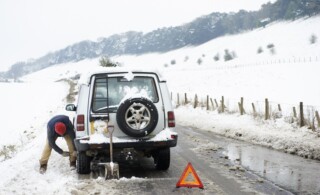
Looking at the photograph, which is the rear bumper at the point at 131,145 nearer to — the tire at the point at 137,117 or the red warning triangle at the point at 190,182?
the tire at the point at 137,117

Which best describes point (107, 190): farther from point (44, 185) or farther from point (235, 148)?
point (235, 148)

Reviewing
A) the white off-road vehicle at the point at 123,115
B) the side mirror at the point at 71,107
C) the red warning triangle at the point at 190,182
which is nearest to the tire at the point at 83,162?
the white off-road vehicle at the point at 123,115

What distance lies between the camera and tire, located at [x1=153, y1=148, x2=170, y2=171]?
→ 26.7 ft

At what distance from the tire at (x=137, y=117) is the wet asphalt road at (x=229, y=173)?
0.96 meters

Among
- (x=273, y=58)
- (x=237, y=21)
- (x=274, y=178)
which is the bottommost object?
(x=274, y=178)

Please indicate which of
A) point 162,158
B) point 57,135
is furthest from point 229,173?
point 57,135

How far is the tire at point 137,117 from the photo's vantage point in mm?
7184

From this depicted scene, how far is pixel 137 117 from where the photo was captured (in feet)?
23.9

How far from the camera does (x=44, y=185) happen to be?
668 cm

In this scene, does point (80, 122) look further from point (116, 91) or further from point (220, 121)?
point (220, 121)

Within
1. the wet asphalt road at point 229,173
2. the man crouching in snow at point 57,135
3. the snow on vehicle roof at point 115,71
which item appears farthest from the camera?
the man crouching in snow at point 57,135

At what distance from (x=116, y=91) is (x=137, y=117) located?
760 millimetres

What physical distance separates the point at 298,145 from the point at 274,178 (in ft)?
12.8

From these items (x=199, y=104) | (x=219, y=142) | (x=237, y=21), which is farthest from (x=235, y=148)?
(x=237, y=21)
